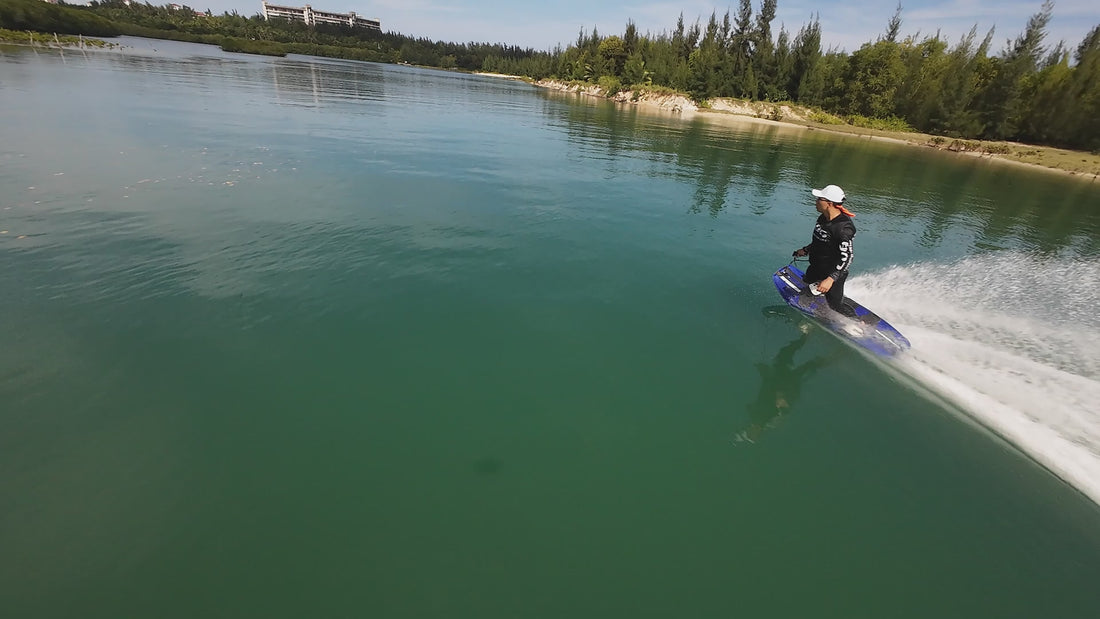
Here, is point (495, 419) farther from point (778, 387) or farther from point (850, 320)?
point (850, 320)

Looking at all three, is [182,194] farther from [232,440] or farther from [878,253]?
[878,253]

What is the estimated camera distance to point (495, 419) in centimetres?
764

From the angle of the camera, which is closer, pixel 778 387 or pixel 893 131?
pixel 778 387

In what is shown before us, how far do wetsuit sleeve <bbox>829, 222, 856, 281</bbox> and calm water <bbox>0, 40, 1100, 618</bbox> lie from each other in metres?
1.70

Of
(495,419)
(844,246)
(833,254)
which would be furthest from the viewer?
(833,254)

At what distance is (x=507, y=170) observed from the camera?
25469 millimetres

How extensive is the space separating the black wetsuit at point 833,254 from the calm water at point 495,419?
46.1 inches

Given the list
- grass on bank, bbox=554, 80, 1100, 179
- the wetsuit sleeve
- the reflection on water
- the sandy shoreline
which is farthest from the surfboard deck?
grass on bank, bbox=554, 80, 1100, 179

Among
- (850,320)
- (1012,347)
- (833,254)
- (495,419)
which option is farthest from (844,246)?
(495,419)

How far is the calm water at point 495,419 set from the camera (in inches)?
208

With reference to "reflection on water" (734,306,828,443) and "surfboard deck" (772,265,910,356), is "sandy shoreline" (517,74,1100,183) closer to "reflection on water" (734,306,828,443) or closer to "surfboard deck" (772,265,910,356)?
"surfboard deck" (772,265,910,356)

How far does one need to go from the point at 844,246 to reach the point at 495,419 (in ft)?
29.9

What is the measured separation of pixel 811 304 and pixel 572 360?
7.01 metres

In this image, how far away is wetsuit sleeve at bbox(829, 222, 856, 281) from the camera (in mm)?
10289
